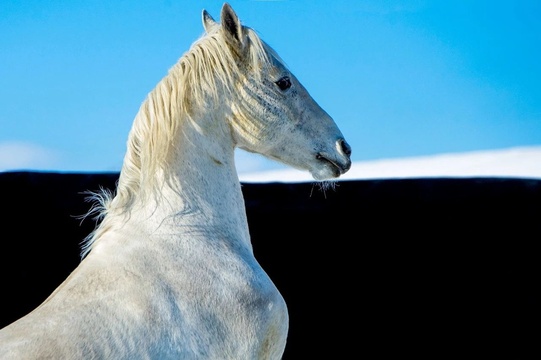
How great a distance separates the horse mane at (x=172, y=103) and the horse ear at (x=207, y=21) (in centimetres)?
23

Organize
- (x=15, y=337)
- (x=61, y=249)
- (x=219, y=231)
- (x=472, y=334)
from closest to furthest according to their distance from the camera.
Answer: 1. (x=15, y=337)
2. (x=219, y=231)
3. (x=61, y=249)
4. (x=472, y=334)

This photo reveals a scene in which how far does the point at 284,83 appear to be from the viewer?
2.67 metres

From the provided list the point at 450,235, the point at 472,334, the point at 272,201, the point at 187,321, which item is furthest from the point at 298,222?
the point at 187,321

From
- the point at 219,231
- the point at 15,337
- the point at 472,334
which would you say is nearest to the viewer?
the point at 15,337

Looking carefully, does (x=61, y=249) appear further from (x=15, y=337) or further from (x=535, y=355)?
(x=535, y=355)

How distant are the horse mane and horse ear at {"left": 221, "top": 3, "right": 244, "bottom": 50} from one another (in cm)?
2

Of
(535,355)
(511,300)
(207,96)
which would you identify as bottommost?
(535,355)

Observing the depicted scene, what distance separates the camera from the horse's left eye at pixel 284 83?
2.66 meters

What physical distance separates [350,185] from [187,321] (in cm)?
234

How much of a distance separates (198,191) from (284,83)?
17.2 inches

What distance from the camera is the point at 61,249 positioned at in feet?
13.5

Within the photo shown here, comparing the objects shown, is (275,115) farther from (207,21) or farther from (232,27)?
(207,21)

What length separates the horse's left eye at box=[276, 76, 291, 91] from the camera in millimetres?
2660

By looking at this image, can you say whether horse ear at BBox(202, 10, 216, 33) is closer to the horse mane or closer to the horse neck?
the horse mane
